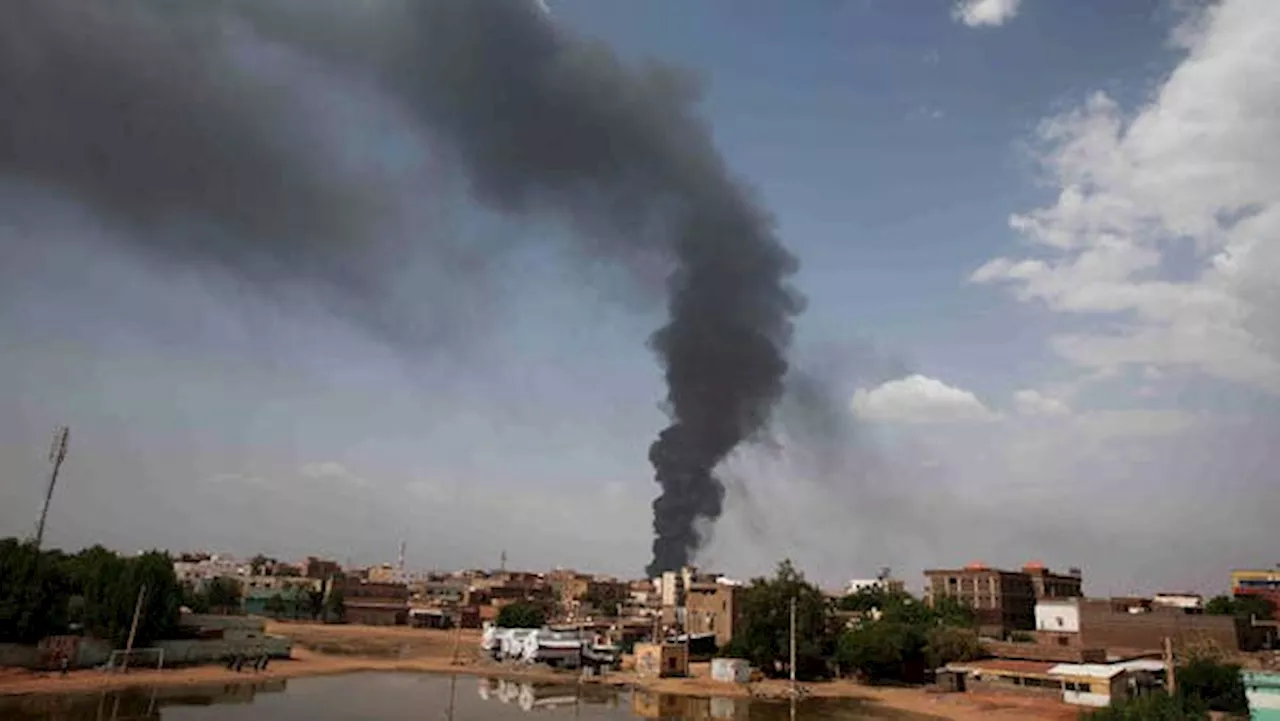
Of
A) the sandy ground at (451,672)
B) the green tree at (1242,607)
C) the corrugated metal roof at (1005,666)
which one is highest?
the green tree at (1242,607)

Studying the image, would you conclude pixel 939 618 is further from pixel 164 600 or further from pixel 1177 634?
pixel 164 600

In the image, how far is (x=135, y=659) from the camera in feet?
173

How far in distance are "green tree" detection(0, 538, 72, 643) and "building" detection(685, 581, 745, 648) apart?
50.5m

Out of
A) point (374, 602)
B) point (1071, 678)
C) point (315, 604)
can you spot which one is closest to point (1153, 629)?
point (1071, 678)

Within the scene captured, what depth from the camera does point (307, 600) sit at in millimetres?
115750

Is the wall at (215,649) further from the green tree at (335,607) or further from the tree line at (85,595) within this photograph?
the green tree at (335,607)

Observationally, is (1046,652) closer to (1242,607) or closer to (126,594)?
(1242,607)

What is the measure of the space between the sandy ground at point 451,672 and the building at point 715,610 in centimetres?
742

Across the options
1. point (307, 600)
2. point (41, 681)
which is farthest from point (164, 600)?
point (307, 600)

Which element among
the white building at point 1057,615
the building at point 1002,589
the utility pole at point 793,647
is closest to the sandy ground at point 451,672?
the utility pole at point 793,647

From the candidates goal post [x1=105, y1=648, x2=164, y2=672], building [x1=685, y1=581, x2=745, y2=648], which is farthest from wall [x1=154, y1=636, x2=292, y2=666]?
building [x1=685, y1=581, x2=745, y2=648]

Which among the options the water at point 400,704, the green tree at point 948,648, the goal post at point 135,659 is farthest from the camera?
the green tree at point 948,648

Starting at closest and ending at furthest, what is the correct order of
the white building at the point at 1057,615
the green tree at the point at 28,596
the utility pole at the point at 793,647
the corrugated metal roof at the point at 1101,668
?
the green tree at the point at 28,596, the corrugated metal roof at the point at 1101,668, the utility pole at the point at 793,647, the white building at the point at 1057,615

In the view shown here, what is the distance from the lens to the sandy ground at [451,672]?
46781 mm
